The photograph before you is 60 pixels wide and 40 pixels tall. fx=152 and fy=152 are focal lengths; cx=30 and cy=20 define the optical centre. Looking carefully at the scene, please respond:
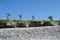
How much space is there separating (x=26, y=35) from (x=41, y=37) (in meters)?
0.66


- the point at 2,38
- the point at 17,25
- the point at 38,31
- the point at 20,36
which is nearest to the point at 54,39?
the point at 38,31

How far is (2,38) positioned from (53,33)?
2315 mm

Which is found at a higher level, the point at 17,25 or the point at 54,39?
the point at 17,25

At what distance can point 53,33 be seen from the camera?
6965mm

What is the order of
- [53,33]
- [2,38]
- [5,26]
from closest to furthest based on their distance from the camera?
1. [2,38]
2. [53,33]
3. [5,26]

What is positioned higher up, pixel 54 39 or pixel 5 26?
pixel 5 26

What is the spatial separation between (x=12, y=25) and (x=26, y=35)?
2289 millimetres

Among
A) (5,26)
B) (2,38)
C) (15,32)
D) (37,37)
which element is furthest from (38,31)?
(5,26)

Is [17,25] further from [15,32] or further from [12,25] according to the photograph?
[15,32]

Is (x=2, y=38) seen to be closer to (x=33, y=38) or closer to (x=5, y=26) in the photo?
(x=33, y=38)

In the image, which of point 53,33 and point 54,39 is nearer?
point 54,39

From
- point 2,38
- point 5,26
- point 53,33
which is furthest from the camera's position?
point 5,26

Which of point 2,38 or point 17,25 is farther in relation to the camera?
point 17,25

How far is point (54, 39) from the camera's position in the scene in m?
6.35
